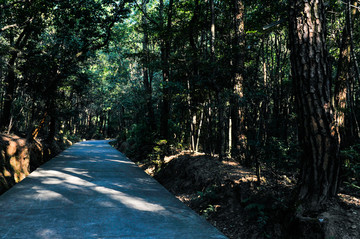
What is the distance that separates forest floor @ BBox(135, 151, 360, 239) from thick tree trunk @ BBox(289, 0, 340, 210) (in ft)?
1.14

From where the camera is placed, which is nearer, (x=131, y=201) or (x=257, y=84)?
(x=131, y=201)

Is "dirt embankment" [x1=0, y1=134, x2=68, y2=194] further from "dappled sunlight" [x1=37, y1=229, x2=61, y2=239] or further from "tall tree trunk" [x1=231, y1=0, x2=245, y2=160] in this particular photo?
"tall tree trunk" [x1=231, y1=0, x2=245, y2=160]

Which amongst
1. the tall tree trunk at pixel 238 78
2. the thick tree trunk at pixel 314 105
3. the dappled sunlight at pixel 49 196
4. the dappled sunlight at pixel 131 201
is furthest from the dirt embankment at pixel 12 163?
the thick tree trunk at pixel 314 105

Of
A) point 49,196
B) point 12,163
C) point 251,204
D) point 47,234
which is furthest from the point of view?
point 12,163

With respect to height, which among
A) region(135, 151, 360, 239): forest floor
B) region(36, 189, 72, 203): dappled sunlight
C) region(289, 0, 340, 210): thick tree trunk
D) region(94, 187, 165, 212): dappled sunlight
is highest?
region(289, 0, 340, 210): thick tree trunk

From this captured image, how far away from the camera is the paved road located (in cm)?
434

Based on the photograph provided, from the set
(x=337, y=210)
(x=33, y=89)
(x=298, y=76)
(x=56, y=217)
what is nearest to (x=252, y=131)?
(x=298, y=76)

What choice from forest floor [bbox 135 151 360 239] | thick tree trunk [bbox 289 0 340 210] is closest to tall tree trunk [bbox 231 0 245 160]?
forest floor [bbox 135 151 360 239]

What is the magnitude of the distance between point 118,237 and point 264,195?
2.90 meters

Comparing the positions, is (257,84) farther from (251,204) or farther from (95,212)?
(95,212)

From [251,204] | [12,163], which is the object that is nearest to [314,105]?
[251,204]

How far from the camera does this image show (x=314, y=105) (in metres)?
4.20

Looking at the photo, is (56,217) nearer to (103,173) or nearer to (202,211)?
(202,211)

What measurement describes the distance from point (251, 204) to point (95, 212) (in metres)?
3.11
